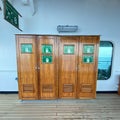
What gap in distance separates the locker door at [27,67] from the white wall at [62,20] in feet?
2.30

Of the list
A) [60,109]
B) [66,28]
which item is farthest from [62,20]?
[60,109]

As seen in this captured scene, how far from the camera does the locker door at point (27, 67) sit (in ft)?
11.8

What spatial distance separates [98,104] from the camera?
366cm

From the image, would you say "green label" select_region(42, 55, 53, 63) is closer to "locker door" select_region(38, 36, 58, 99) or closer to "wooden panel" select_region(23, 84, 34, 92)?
"locker door" select_region(38, 36, 58, 99)

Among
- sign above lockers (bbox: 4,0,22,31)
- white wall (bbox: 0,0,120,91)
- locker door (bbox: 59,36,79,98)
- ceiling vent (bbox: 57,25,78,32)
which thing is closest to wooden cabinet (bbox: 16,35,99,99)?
locker door (bbox: 59,36,79,98)

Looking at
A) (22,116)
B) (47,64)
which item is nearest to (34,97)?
(22,116)

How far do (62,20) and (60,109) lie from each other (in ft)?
8.99

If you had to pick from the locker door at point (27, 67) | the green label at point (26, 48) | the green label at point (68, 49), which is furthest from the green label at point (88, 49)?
the green label at point (26, 48)

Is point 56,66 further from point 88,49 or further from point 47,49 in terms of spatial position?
point 88,49

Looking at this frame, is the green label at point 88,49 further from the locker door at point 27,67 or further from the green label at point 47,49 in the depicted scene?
the locker door at point 27,67

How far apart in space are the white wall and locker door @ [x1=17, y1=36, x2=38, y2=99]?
0.70m

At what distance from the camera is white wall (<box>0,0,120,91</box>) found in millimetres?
4090

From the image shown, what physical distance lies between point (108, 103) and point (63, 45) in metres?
2.17

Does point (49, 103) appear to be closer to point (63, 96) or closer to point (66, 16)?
point (63, 96)
